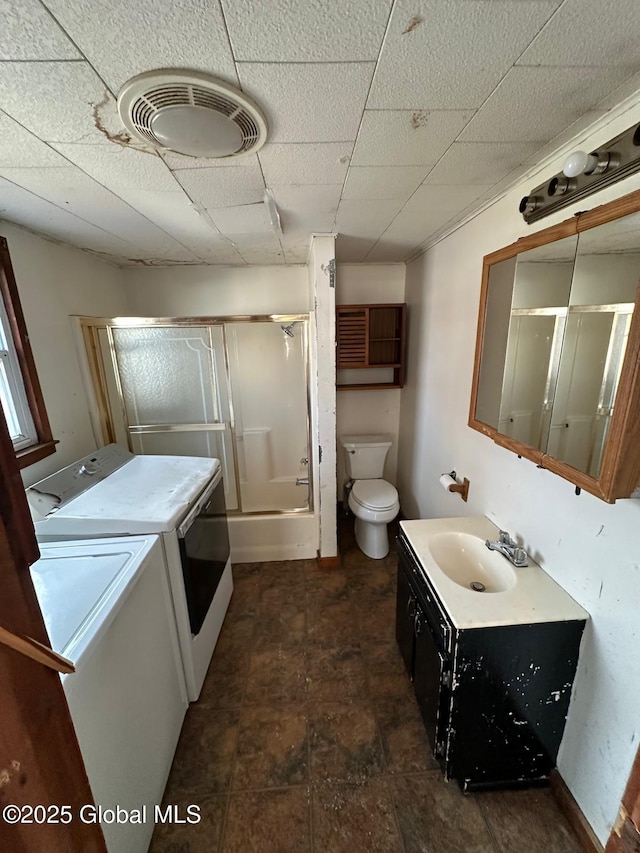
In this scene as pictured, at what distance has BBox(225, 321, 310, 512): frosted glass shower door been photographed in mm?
2477

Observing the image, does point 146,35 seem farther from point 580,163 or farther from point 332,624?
point 332,624

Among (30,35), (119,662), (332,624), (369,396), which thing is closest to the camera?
(30,35)

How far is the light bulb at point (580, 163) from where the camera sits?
90 cm

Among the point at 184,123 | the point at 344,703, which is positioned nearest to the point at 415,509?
the point at 344,703

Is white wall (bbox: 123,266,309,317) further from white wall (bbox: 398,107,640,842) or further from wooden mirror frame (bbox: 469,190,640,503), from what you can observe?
wooden mirror frame (bbox: 469,190,640,503)

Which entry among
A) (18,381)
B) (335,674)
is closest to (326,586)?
(335,674)

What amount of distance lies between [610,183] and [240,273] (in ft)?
7.75

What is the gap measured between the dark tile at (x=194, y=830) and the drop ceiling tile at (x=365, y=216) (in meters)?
2.44

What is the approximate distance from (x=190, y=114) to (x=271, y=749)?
219cm

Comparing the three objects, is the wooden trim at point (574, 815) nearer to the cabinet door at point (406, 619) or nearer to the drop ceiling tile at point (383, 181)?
the cabinet door at point (406, 619)

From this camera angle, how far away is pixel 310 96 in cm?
81

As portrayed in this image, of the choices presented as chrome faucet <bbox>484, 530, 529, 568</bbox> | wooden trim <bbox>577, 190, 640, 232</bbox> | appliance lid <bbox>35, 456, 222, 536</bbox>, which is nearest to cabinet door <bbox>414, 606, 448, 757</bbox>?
chrome faucet <bbox>484, 530, 529, 568</bbox>

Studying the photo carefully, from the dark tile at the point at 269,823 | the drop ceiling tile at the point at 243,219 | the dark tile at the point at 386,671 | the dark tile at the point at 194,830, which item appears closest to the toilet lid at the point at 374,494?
the dark tile at the point at 386,671

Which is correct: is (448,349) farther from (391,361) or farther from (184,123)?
(184,123)
